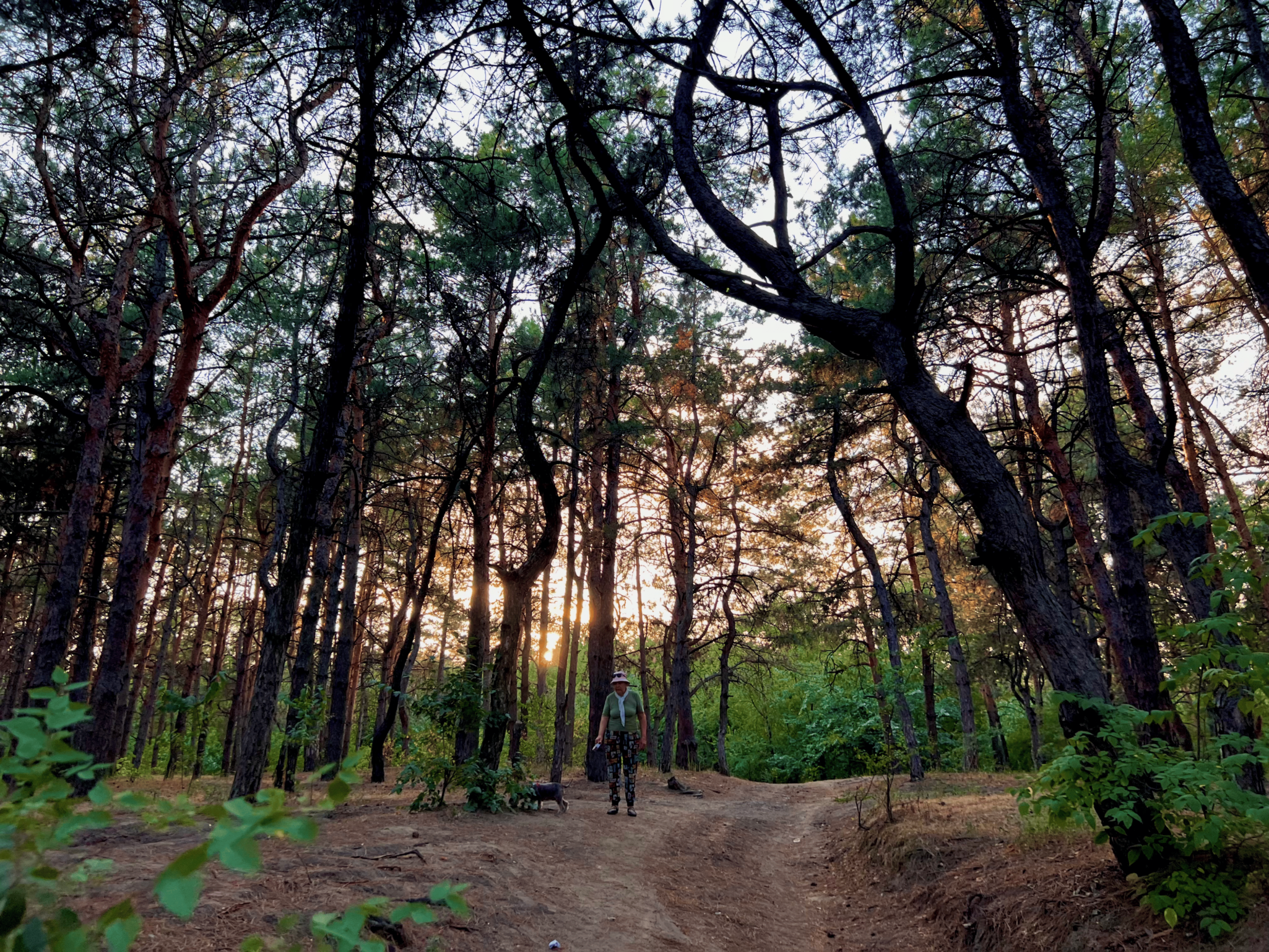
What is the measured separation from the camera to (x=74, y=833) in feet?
3.81

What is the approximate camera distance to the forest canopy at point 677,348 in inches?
185

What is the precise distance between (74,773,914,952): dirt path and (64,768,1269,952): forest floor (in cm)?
2

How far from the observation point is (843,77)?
5074 mm

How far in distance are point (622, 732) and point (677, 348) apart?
8688mm

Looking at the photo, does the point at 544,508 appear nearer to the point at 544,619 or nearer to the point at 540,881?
the point at 540,881

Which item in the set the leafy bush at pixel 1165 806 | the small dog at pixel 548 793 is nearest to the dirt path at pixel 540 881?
the small dog at pixel 548 793

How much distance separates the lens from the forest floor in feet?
12.1

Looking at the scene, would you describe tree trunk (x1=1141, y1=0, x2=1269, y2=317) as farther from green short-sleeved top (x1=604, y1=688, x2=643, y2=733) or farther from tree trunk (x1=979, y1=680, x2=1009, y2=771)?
tree trunk (x1=979, y1=680, x2=1009, y2=771)

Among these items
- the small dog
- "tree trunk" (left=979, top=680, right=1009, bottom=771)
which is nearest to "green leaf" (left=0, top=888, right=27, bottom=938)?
the small dog

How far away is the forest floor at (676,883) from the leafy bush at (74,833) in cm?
32

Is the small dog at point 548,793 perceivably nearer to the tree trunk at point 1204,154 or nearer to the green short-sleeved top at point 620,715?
the green short-sleeved top at point 620,715

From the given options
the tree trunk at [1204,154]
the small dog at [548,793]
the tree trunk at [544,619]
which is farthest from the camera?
the tree trunk at [544,619]

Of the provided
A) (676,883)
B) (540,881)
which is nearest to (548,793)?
(676,883)

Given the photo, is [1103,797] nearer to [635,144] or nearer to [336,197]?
[635,144]
